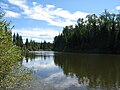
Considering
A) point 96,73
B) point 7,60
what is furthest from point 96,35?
point 7,60

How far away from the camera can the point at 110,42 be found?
349ft

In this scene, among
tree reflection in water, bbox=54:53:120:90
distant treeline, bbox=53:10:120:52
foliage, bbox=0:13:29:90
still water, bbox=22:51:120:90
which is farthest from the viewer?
distant treeline, bbox=53:10:120:52

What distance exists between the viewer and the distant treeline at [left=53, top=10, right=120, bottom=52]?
106 metres

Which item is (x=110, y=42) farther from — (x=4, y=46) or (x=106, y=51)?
(x=4, y=46)

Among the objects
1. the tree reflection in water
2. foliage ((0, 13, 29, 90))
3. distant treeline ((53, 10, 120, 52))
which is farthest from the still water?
distant treeline ((53, 10, 120, 52))

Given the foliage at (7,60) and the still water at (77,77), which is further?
the still water at (77,77)

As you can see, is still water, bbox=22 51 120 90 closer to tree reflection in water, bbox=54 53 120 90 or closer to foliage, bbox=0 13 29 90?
tree reflection in water, bbox=54 53 120 90

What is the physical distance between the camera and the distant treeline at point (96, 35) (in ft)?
348

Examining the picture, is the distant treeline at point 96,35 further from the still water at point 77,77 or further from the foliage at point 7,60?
the foliage at point 7,60

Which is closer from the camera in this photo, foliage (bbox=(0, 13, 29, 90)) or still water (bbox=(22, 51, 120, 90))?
foliage (bbox=(0, 13, 29, 90))

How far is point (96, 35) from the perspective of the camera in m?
119

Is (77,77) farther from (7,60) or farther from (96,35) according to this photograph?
(96,35)

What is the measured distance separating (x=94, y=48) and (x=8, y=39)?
11163 centimetres

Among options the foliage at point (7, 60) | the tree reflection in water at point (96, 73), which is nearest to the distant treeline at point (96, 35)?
the tree reflection in water at point (96, 73)
